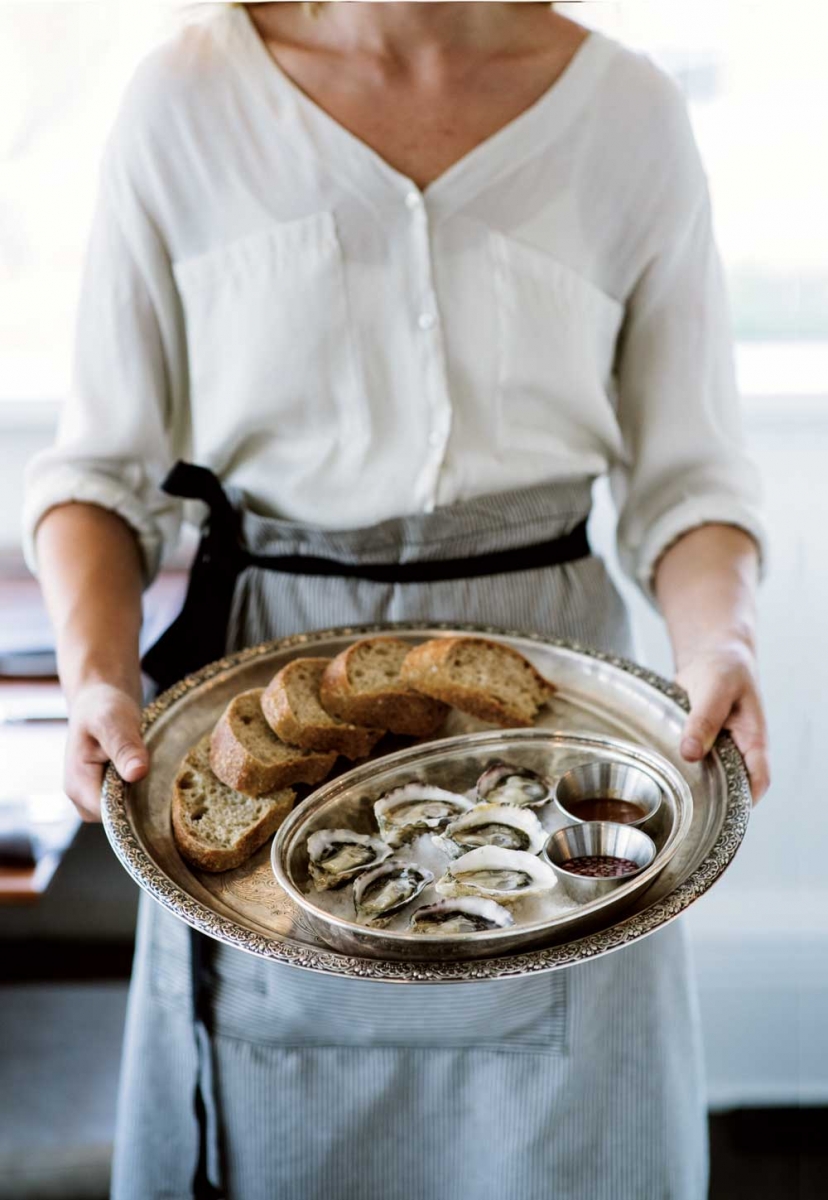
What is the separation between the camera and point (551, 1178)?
43.5 inches

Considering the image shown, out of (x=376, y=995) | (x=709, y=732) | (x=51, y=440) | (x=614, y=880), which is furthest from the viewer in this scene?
(x=51, y=440)

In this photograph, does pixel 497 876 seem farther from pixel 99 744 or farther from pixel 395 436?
pixel 395 436

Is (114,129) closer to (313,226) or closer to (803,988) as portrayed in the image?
(313,226)

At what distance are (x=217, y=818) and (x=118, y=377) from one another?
0.47m

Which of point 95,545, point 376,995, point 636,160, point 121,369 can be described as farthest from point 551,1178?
point 636,160

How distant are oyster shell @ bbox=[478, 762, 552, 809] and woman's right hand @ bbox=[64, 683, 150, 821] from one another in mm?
265

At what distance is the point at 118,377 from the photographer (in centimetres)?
108

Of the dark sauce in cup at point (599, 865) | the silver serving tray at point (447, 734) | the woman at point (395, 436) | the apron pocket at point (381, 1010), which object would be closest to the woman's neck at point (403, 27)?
the woman at point (395, 436)

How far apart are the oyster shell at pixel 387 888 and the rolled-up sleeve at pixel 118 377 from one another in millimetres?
495

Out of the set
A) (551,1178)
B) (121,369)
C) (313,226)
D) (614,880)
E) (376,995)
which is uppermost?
(313,226)

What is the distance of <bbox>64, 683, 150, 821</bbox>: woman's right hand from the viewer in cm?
86

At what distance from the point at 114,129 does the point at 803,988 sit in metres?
1.85

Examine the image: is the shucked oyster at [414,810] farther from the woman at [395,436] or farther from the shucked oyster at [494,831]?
the woman at [395,436]

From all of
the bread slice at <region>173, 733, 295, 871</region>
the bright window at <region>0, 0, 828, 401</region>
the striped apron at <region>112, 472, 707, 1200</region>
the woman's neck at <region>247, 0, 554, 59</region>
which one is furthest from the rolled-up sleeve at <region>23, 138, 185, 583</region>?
the bright window at <region>0, 0, 828, 401</region>
